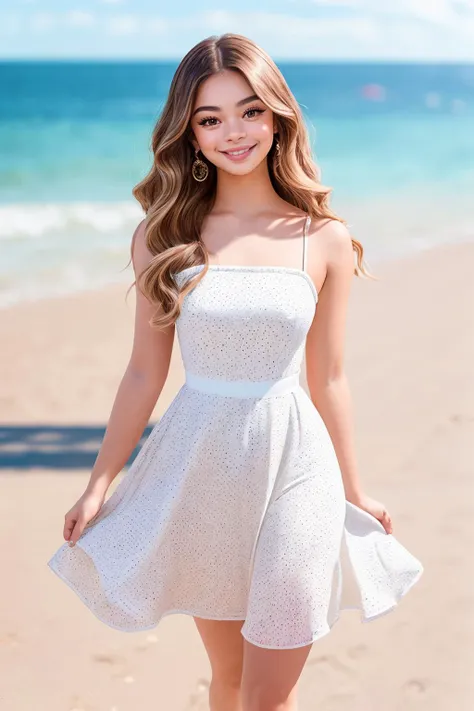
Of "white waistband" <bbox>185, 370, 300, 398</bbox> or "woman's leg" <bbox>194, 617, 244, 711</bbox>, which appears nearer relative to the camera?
"white waistband" <bbox>185, 370, 300, 398</bbox>

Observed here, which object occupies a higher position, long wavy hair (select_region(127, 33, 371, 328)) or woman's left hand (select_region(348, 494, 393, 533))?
long wavy hair (select_region(127, 33, 371, 328))

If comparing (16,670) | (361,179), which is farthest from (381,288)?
(361,179)

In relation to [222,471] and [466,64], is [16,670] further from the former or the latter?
[466,64]

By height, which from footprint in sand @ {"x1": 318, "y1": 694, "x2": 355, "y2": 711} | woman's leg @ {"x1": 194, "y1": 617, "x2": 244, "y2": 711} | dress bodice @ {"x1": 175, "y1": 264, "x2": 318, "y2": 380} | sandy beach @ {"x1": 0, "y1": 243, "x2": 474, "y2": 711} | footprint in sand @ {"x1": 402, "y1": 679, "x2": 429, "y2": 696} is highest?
dress bodice @ {"x1": 175, "y1": 264, "x2": 318, "y2": 380}

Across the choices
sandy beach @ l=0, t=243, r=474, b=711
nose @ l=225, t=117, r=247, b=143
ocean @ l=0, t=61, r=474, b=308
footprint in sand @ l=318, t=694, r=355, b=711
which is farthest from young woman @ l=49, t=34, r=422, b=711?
sandy beach @ l=0, t=243, r=474, b=711

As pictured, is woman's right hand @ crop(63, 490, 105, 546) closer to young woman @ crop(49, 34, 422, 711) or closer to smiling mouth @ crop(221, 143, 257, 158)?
young woman @ crop(49, 34, 422, 711)

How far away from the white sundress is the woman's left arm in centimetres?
10

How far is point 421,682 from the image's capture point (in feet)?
13.6

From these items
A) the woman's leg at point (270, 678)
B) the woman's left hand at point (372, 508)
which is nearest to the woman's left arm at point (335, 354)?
the woman's left hand at point (372, 508)

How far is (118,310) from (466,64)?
2925 inches

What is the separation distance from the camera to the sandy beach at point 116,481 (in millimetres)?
4156

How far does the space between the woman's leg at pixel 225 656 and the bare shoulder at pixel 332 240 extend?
3.60 ft

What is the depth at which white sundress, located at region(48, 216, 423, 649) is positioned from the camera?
2740 mm

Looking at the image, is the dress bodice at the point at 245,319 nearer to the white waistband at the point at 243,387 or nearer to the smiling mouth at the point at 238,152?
the white waistband at the point at 243,387
